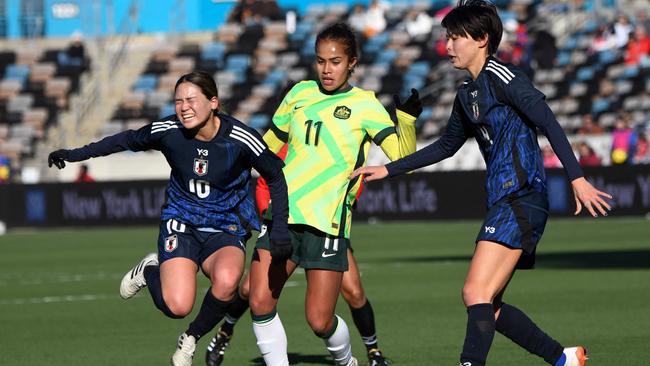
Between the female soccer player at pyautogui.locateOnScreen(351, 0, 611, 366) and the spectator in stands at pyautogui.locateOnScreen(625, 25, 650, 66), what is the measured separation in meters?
25.7

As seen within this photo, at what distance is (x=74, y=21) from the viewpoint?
40656mm

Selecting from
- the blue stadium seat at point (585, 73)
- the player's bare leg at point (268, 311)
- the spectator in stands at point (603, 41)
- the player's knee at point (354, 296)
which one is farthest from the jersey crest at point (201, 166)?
the spectator in stands at point (603, 41)

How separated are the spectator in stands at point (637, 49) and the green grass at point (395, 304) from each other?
31.3ft

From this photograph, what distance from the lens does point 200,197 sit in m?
8.86

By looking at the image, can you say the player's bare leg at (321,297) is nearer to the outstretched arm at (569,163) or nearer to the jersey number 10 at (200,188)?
the jersey number 10 at (200,188)

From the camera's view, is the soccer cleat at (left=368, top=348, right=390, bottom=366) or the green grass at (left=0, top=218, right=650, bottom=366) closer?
the soccer cleat at (left=368, top=348, right=390, bottom=366)

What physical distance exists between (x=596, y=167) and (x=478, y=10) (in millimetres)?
19166

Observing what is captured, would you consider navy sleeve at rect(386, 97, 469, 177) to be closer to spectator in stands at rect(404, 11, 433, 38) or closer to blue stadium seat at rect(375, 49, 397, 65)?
blue stadium seat at rect(375, 49, 397, 65)

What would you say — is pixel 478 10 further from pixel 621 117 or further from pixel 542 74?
pixel 542 74

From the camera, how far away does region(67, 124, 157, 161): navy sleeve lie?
8.98 metres

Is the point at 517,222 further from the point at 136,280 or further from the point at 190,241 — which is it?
the point at 136,280

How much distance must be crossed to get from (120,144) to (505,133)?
9.10 ft

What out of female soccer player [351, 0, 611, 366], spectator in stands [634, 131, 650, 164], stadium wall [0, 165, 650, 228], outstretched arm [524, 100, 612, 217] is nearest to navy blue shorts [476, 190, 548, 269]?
female soccer player [351, 0, 611, 366]

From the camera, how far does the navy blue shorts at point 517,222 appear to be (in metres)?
7.36
